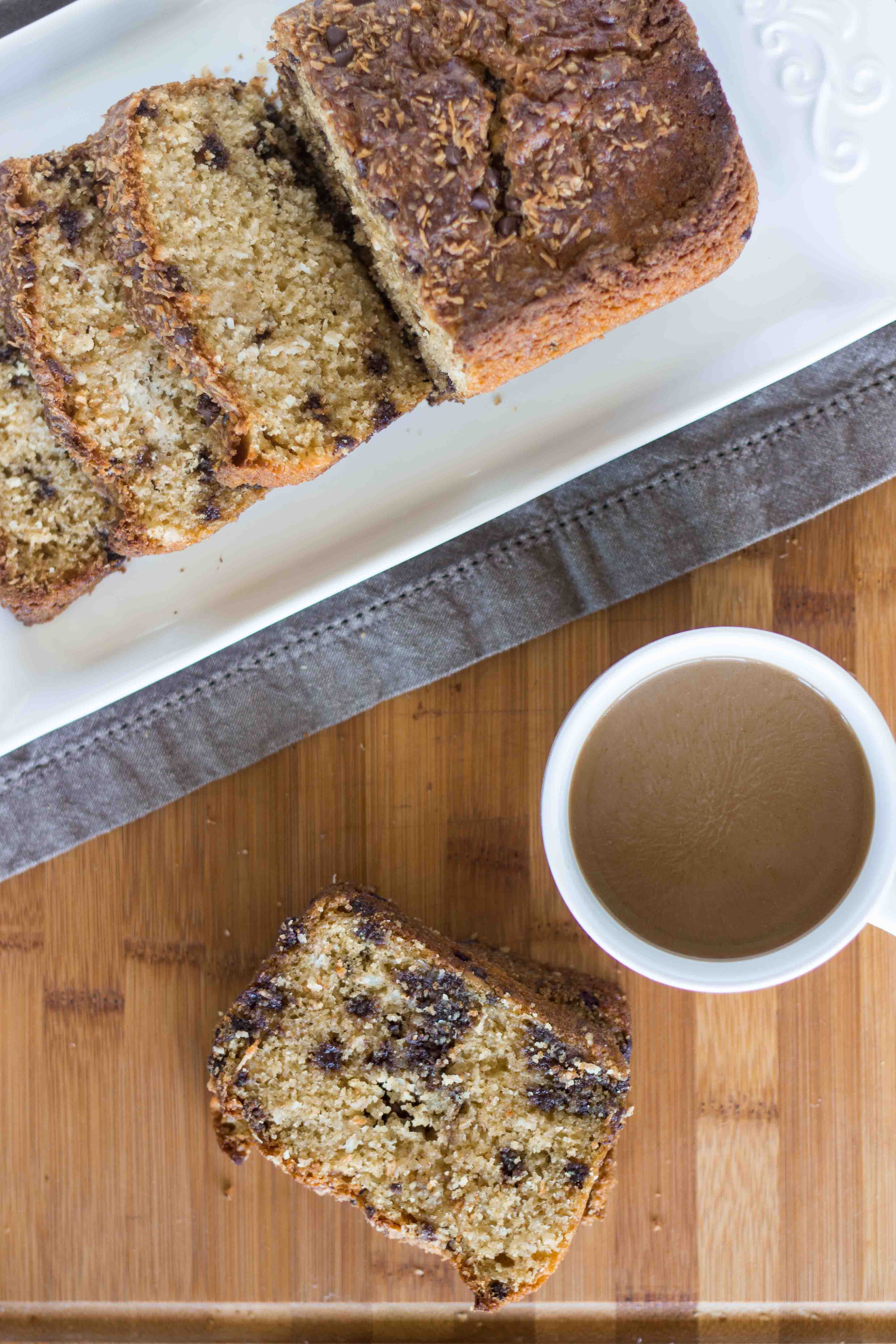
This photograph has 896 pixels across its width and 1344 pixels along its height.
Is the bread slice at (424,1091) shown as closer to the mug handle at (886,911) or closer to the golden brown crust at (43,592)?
the mug handle at (886,911)

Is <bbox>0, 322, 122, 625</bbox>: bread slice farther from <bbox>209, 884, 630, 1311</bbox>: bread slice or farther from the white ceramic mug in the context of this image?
the white ceramic mug

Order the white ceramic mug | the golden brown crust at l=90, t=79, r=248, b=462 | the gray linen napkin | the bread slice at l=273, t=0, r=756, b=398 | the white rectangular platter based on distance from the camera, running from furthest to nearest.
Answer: the gray linen napkin
the white rectangular platter
the white ceramic mug
the golden brown crust at l=90, t=79, r=248, b=462
the bread slice at l=273, t=0, r=756, b=398

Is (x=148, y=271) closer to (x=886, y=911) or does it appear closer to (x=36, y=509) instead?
(x=36, y=509)

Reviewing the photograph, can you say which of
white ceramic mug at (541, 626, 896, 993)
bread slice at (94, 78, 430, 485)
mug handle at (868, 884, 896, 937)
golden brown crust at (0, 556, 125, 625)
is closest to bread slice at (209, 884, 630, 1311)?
white ceramic mug at (541, 626, 896, 993)

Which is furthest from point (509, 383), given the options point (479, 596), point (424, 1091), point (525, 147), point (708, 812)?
point (424, 1091)

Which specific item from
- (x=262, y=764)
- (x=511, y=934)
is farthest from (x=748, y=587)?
(x=262, y=764)

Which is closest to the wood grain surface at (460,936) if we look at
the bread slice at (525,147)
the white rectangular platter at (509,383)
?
the white rectangular platter at (509,383)

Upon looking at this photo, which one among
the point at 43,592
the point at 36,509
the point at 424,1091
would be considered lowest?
the point at 424,1091
